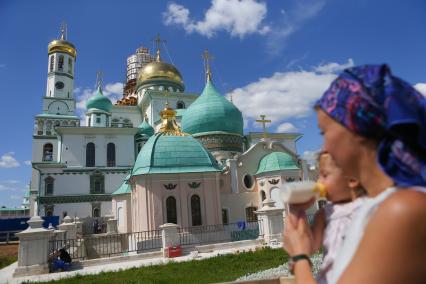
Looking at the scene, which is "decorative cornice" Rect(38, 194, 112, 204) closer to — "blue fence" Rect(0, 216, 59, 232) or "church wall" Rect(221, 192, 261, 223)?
"blue fence" Rect(0, 216, 59, 232)

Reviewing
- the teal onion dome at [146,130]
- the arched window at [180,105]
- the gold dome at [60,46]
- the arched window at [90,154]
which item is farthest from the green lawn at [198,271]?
→ the gold dome at [60,46]

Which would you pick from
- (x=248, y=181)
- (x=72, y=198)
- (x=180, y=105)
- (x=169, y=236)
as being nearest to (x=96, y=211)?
(x=72, y=198)

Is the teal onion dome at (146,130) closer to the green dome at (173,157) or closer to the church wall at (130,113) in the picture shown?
the church wall at (130,113)

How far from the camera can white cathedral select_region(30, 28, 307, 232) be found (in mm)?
16719

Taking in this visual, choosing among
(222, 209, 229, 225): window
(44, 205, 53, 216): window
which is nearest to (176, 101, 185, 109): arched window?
(44, 205, 53, 216): window

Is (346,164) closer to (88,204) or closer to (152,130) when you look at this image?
(88,204)

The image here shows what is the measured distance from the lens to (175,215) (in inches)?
646

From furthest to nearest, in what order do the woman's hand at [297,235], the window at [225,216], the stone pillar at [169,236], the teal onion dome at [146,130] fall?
the teal onion dome at [146,130] → the window at [225,216] → the stone pillar at [169,236] → the woman's hand at [297,235]

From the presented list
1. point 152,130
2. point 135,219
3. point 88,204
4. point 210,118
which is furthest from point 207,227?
point 152,130

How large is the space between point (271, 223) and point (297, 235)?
45.0 ft

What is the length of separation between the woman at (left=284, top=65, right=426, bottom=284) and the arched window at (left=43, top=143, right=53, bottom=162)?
4270 centimetres

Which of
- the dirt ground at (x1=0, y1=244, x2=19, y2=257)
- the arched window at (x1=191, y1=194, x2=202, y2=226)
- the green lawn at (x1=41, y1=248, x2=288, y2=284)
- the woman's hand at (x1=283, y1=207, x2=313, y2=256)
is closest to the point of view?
the woman's hand at (x1=283, y1=207, x2=313, y2=256)

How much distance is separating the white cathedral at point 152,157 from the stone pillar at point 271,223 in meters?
2.28

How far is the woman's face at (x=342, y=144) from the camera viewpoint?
131 centimetres
